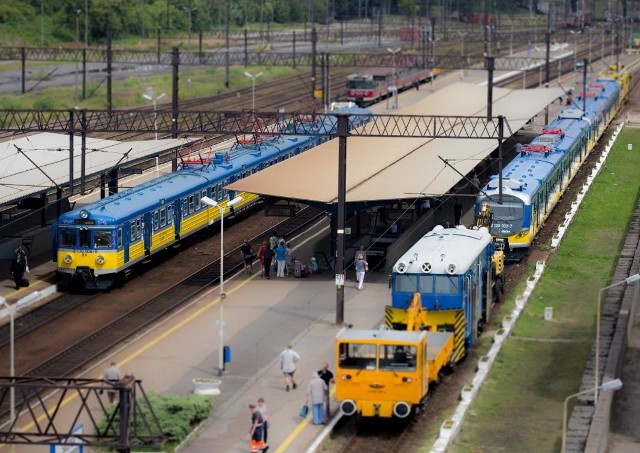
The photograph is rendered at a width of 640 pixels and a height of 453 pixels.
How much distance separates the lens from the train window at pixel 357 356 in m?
36.6

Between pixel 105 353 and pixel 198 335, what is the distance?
331cm

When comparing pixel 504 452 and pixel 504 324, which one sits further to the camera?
pixel 504 324

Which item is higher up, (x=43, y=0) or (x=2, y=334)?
(x=43, y=0)

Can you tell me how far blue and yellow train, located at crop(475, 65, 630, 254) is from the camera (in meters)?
58.8

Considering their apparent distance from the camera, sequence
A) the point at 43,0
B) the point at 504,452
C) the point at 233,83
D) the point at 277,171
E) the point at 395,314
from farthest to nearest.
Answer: the point at 43,0
the point at 233,83
the point at 277,171
the point at 395,314
the point at 504,452

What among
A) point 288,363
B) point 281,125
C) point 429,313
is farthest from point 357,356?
point 281,125

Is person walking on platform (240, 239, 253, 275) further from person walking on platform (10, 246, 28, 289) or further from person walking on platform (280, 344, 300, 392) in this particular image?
person walking on platform (280, 344, 300, 392)

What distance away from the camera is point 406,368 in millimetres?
36531

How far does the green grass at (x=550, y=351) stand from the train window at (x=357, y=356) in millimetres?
2854

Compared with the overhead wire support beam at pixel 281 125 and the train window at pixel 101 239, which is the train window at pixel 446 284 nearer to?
the overhead wire support beam at pixel 281 125

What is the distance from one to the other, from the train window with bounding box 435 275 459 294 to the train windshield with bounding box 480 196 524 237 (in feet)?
55.5

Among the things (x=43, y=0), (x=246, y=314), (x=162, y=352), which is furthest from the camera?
(x=43, y=0)

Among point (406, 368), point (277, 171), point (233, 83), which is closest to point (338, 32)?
point (233, 83)

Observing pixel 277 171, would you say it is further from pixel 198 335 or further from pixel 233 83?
pixel 233 83
